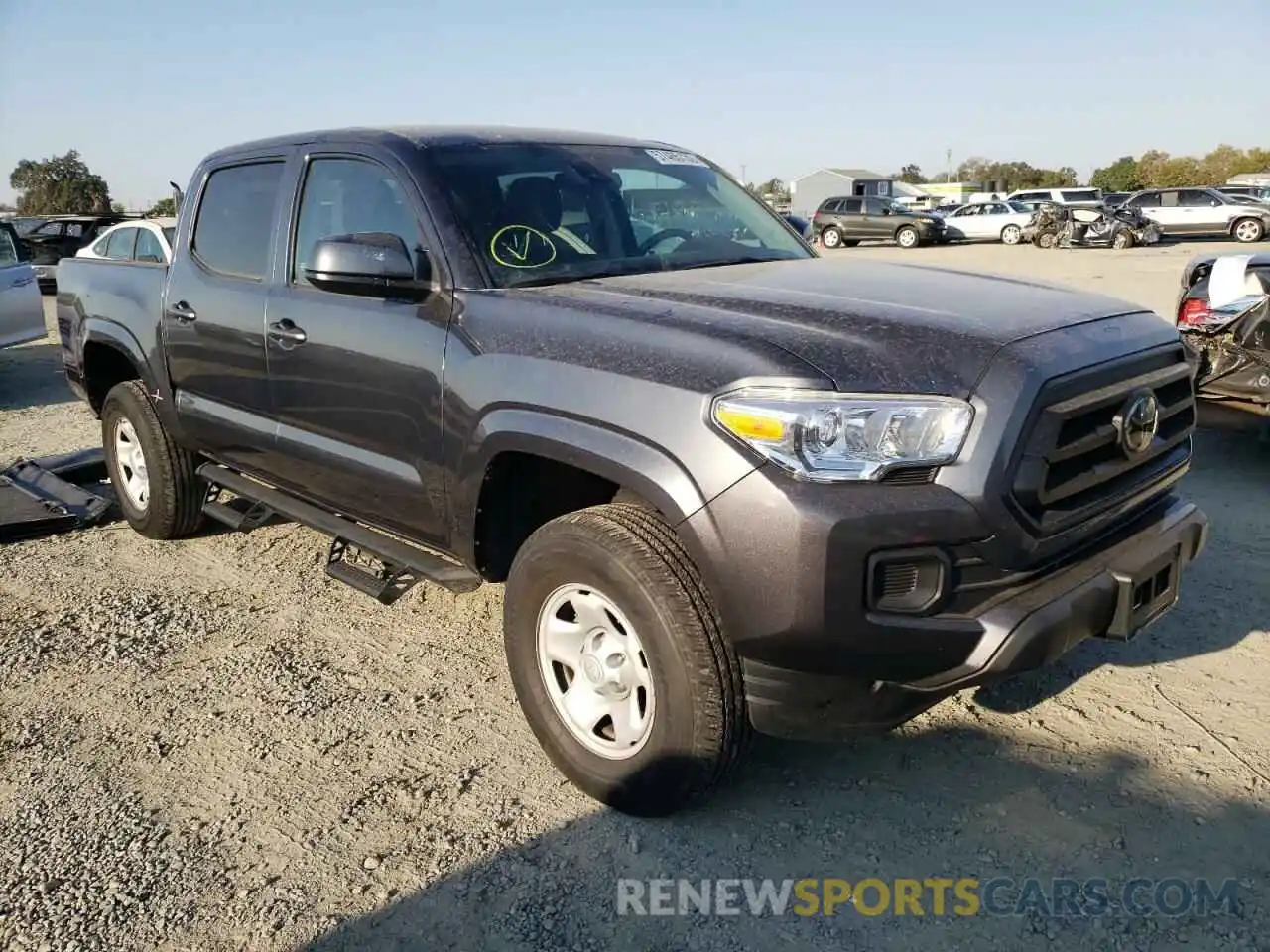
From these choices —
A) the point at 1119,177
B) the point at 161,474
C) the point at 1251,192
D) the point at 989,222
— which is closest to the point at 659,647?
the point at 161,474

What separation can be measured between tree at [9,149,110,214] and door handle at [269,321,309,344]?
4504 centimetres

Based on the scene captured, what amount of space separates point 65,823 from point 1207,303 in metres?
6.11

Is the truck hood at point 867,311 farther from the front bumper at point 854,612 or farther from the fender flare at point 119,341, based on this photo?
the fender flare at point 119,341

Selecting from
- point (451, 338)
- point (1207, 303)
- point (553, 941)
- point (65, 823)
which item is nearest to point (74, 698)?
point (65, 823)

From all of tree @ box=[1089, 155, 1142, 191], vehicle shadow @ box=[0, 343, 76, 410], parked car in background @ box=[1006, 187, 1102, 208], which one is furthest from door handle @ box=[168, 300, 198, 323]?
tree @ box=[1089, 155, 1142, 191]

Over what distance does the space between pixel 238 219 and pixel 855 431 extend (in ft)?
10.1

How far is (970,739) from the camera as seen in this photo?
10.4ft

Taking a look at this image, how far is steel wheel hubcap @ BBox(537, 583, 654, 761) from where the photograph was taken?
2729 millimetres

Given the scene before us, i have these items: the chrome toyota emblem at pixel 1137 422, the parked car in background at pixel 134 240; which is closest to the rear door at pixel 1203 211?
the parked car in background at pixel 134 240

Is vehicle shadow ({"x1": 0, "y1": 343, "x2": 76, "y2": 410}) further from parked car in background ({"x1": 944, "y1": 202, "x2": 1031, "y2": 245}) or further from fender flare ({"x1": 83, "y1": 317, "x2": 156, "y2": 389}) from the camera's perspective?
parked car in background ({"x1": 944, "y1": 202, "x2": 1031, "y2": 245})

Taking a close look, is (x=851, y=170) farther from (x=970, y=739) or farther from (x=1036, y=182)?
(x=970, y=739)

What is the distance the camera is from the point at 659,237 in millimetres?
3648

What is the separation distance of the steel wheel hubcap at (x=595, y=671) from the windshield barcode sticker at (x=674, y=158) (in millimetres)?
2034

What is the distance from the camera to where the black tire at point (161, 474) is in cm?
495
